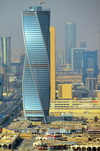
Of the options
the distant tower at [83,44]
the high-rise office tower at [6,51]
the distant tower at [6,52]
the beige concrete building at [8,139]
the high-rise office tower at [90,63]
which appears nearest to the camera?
the beige concrete building at [8,139]

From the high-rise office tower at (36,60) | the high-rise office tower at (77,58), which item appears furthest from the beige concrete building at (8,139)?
the high-rise office tower at (77,58)

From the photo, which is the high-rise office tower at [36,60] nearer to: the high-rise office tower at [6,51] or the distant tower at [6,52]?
the distant tower at [6,52]

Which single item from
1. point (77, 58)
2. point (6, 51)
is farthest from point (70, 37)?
point (6, 51)

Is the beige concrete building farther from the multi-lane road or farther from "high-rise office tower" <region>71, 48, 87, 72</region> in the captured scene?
"high-rise office tower" <region>71, 48, 87, 72</region>

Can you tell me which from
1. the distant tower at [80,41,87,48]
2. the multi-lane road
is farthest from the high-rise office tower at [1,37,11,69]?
the multi-lane road

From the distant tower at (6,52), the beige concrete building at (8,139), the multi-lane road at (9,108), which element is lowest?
the multi-lane road at (9,108)

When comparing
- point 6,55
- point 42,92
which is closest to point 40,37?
point 42,92

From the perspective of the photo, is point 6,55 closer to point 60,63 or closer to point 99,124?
point 60,63
